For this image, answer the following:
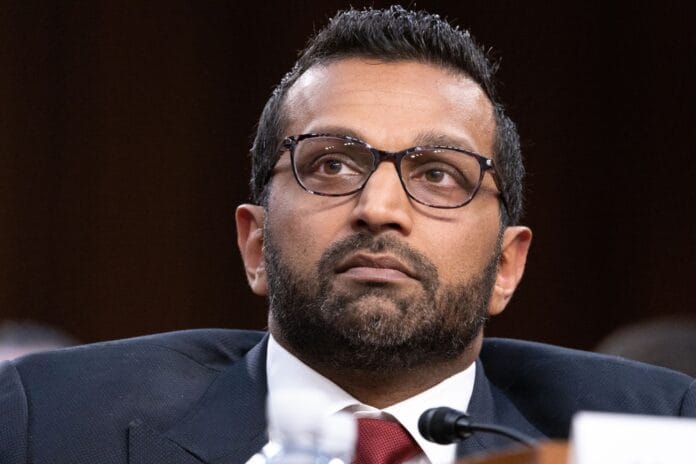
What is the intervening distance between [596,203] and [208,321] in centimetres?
145

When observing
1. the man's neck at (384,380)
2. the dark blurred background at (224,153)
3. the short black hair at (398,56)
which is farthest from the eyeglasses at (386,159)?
the dark blurred background at (224,153)

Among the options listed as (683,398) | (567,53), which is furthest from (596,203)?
(683,398)

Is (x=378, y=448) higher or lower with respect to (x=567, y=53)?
lower

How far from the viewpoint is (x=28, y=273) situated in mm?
3990

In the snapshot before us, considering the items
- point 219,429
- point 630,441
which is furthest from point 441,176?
point 630,441

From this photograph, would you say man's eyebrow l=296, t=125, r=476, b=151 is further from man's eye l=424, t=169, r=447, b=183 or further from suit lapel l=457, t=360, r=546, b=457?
suit lapel l=457, t=360, r=546, b=457

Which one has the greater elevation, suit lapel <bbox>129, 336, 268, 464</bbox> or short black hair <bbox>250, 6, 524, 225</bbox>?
short black hair <bbox>250, 6, 524, 225</bbox>

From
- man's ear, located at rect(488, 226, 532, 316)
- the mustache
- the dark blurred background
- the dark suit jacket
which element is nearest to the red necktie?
the dark suit jacket

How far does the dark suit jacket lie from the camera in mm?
1854

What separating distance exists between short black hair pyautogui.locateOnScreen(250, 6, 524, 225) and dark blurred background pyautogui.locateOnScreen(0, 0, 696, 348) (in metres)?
1.93

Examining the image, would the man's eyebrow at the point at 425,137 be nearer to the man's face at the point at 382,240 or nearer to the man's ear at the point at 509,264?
the man's face at the point at 382,240

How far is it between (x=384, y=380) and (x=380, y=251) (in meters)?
0.26

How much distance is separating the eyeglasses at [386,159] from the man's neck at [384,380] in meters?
0.28

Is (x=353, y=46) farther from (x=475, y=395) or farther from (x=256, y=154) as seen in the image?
(x=475, y=395)
